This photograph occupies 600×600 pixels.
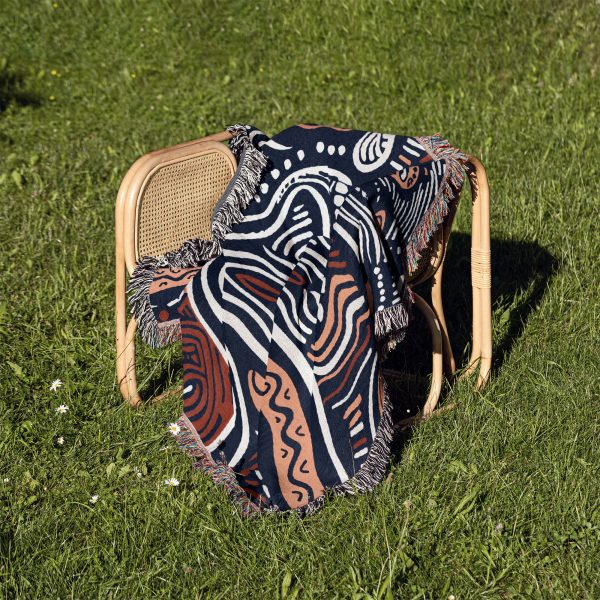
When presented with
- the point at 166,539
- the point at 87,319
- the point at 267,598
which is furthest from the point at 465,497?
the point at 87,319

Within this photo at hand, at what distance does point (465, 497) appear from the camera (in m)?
2.96

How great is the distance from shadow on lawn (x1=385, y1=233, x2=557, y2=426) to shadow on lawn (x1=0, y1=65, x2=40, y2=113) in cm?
355

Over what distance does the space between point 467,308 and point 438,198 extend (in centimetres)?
103

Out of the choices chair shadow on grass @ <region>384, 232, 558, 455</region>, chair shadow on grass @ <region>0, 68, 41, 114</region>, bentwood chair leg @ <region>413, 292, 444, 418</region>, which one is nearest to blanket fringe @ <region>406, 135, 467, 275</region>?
bentwood chair leg @ <region>413, 292, 444, 418</region>

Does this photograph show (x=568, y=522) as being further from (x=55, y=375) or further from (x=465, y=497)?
(x=55, y=375)

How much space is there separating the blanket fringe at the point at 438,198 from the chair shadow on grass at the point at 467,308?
0.62m

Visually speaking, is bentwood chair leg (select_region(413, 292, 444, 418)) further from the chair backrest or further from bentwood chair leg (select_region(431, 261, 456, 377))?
the chair backrest

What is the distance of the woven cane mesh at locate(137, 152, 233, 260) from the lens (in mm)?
3400

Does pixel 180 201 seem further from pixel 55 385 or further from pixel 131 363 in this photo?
pixel 55 385

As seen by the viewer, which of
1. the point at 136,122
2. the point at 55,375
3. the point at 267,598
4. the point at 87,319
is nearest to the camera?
the point at 267,598

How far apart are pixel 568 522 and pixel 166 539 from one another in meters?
1.24

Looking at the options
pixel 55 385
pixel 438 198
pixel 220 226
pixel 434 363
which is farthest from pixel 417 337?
pixel 55 385

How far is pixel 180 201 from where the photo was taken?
3.54m

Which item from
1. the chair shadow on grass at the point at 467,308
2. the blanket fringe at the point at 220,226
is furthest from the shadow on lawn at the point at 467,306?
the blanket fringe at the point at 220,226
